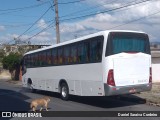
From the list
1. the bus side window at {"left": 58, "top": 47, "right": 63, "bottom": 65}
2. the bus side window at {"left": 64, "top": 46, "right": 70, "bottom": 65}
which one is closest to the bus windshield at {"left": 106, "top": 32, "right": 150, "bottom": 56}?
the bus side window at {"left": 64, "top": 46, "right": 70, "bottom": 65}

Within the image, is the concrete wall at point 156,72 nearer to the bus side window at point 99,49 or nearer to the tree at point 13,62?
the bus side window at point 99,49

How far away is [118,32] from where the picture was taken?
1572 cm

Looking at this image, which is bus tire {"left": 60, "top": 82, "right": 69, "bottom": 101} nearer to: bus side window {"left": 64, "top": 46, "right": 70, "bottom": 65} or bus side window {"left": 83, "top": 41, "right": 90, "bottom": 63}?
bus side window {"left": 64, "top": 46, "right": 70, "bottom": 65}

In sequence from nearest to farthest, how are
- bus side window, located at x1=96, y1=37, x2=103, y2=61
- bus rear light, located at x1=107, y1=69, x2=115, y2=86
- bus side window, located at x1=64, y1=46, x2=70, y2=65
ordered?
bus rear light, located at x1=107, y1=69, x2=115, y2=86 < bus side window, located at x1=96, y1=37, x2=103, y2=61 < bus side window, located at x1=64, y1=46, x2=70, y2=65

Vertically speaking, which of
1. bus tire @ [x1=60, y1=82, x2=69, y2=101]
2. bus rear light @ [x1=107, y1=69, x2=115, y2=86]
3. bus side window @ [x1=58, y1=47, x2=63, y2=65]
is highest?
bus side window @ [x1=58, y1=47, x2=63, y2=65]

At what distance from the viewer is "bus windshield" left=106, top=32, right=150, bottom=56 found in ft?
50.2

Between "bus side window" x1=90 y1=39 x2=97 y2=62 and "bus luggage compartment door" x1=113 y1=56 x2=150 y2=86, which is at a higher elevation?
"bus side window" x1=90 y1=39 x2=97 y2=62

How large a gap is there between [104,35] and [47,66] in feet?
25.9

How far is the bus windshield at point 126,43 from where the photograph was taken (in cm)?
1530

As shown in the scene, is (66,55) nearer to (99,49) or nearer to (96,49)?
(96,49)

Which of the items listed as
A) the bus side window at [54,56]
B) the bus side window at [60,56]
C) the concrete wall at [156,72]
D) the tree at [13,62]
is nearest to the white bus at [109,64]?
the bus side window at [60,56]

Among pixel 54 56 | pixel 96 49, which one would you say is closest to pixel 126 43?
pixel 96 49

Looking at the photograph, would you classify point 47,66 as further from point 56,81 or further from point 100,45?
point 100,45

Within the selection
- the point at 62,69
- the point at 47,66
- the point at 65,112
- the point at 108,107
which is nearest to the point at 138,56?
the point at 108,107
